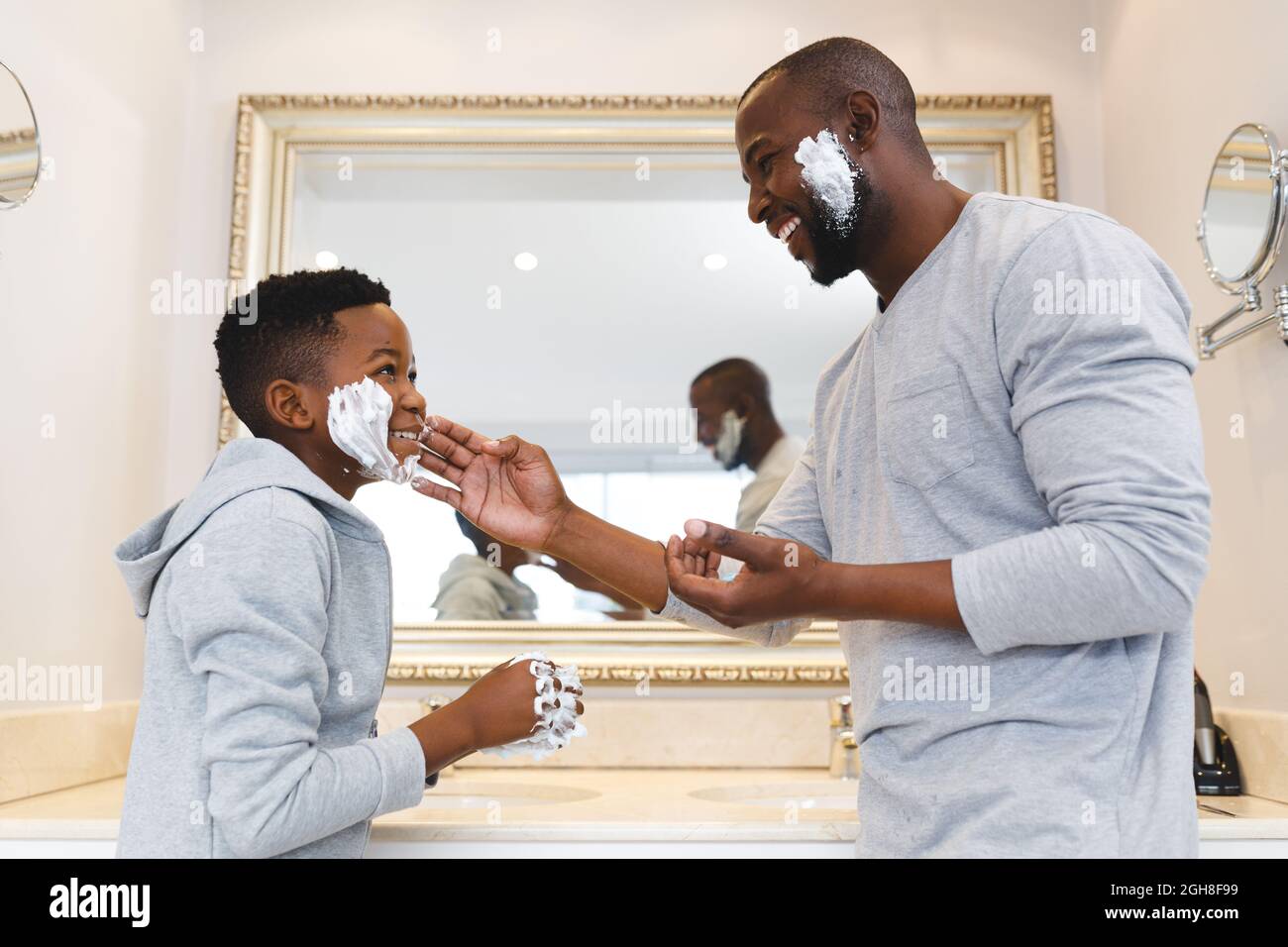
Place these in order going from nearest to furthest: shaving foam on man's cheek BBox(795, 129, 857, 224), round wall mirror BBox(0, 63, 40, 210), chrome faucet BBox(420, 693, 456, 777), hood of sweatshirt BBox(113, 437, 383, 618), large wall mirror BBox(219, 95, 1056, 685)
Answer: hood of sweatshirt BBox(113, 437, 383, 618)
shaving foam on man's cheek BBox(795, 129, 857, 224)
round wall mirror BBox(0, 63, 40, 210)
chrome faucet BBox(420, 693, 456, 777)
large wall mirror BBox(219, 95, 1056, 685)

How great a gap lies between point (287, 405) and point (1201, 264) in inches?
50.7

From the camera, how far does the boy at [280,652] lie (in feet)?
2.78

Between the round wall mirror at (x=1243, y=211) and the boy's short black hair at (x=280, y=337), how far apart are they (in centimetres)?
106

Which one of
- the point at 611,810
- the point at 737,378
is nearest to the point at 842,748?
the point at 611,810

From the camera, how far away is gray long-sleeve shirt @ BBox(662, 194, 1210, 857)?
2.61ft

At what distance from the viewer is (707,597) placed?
2.98 feet

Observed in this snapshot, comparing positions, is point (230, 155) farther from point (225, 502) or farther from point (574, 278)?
point (225, 502)

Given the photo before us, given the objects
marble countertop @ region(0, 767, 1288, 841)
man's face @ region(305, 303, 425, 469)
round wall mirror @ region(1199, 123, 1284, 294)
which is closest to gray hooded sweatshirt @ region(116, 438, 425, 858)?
man's face @ region(305, 303, 425, 469)

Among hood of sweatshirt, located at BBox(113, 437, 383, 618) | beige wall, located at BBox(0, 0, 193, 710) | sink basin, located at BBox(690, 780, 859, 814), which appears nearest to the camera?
hood of sweatshirt, located at BBox(113, 437, 383, 618)

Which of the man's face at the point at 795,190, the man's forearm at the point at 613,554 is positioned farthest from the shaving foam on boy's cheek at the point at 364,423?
the man's face at the point at 795,190

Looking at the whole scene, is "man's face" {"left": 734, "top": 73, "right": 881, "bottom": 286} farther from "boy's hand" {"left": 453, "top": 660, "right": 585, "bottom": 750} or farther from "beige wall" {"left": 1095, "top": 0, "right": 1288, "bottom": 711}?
"beige wall" {"left": 1095, "top": 0, "right": 1288, "bottom": 711}

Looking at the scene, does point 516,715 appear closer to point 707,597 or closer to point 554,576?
point 707,597

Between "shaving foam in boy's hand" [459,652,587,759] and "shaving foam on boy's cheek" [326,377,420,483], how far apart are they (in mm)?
242
